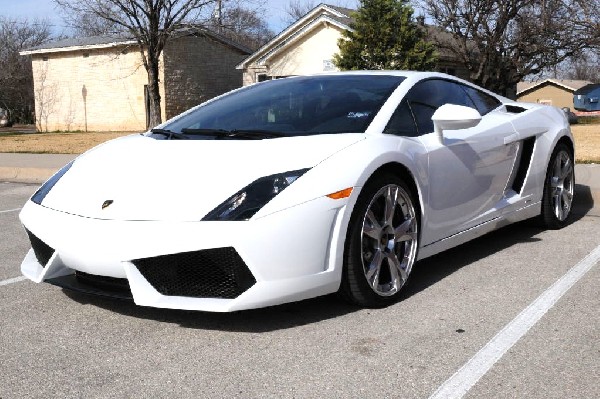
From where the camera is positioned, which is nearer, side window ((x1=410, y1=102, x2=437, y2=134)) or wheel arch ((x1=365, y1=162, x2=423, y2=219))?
wheel arch ((x1=365, y1=162, x2=423, y2=219))

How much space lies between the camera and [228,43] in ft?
104

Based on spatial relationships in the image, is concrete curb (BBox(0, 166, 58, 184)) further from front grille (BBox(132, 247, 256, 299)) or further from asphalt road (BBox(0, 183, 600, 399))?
front grille (BBox(132, 247, 256, 299))

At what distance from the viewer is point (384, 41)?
22438mm

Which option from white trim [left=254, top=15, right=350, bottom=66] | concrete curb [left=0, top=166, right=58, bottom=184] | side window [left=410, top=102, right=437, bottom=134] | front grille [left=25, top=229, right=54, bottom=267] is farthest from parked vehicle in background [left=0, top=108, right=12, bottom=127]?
side window [left=410, top=102, right=437, bottom=134]

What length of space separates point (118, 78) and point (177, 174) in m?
28.9

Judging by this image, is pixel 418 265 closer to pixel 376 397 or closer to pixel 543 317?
pixel 543 317

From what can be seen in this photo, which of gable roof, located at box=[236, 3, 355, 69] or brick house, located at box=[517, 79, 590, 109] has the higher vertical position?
gable roof, located at box=[236, 3, 355, 69]

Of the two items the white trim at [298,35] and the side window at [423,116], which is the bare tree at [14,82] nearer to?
the white trim at [298,35]

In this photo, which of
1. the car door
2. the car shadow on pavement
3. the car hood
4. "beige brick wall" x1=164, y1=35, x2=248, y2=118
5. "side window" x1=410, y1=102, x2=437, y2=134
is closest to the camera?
the car hood

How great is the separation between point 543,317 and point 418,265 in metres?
1.22

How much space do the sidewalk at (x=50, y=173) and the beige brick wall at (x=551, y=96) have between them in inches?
2290

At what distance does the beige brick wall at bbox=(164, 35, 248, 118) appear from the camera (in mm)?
29562

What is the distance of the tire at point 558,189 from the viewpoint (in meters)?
5.57

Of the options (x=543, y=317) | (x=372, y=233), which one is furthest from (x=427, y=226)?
(x=543, y=317)
